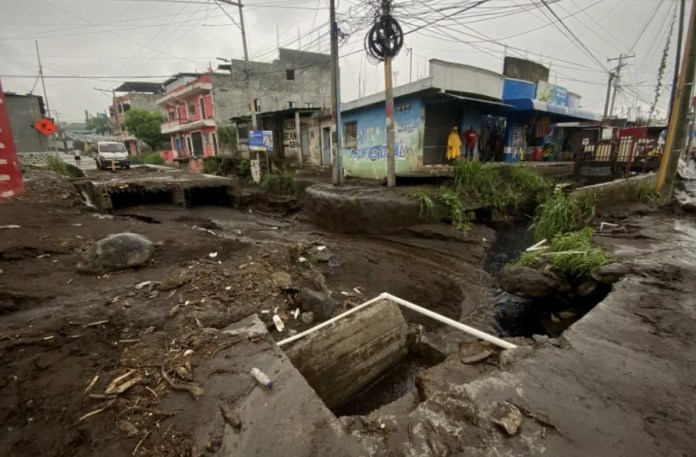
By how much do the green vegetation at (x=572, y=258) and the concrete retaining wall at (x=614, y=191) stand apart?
3613 mm

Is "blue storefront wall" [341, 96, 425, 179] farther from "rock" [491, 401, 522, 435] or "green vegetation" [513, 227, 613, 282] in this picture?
"rock" [491, 401, 522, 435]

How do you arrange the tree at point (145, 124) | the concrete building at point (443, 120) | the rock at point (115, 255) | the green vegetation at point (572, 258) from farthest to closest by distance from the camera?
1. the tree at point (145, 124)
2. the concrete building at point (443, 120)
3. the rock at point (115, 255)
4. the green vegetation at point (572, 258)

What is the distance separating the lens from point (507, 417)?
2.23 meters

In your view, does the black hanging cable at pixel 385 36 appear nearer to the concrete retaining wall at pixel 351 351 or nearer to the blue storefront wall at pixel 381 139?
the blue storefront wall at pixel 381 139

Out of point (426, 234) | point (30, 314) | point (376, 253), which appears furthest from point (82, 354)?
point (426, 234)

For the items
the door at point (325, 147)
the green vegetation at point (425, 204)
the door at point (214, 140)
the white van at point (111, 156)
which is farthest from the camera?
the door at point (214, 140)

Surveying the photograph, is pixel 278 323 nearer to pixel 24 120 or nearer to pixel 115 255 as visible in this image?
pixel 115 255

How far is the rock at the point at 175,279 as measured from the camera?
448cm

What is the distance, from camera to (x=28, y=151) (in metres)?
22.6

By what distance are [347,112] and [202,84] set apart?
16492 millimetres

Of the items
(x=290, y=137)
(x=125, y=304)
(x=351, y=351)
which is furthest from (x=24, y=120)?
(x=351, y=351)

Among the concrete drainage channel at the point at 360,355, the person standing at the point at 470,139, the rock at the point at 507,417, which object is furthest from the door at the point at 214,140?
the rock at the point at 507,417

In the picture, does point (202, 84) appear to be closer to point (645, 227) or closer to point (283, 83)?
point (283, 83)

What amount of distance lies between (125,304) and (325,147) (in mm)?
15875
